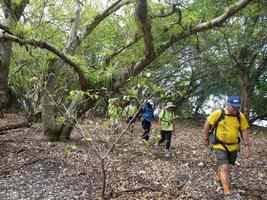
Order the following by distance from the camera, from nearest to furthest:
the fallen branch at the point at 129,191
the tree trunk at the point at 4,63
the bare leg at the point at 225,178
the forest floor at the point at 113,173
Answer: the bare leg at the point at 225,178 < the fallen branch at the point at 129,191 < the forest floor at the point at 113,173 < the tree trunk at the point at 4,63

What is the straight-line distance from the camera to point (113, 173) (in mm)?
Answer: 10359

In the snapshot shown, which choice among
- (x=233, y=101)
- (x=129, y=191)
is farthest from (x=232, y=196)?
(x=129, y=191)

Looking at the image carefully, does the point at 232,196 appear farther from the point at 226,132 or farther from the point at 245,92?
the point at 245,92

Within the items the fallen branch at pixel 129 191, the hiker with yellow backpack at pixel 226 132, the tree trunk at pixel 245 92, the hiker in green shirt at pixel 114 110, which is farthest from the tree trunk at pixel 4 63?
the tree trunk at pixel 245 92

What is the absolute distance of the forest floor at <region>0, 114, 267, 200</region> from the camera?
344 inches

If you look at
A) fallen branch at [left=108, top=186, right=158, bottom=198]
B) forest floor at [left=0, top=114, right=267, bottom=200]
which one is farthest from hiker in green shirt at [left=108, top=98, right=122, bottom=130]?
fallen branch at [left=108, top=186, right=158, bottom=198]

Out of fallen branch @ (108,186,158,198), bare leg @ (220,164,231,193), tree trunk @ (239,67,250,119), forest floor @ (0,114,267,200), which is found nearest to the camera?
bare leg @ (220,164,231,193)

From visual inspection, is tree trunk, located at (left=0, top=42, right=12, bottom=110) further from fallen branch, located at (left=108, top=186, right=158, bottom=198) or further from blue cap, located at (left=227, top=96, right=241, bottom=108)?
blue cap, located at (left=227, top=96, right=241, bottom=108)

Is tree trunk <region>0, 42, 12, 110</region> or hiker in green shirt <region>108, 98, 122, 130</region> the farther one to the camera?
tree trunk <region>0, 42, 12, 110</region>

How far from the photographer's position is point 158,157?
13.0 metres

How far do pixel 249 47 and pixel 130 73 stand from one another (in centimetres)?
1338

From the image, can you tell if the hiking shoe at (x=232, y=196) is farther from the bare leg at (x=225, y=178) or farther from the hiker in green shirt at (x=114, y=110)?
the hiker in green shirt at (x=114, y=110)

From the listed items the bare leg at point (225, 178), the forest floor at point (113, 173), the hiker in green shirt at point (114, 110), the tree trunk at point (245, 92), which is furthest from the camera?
the tree trunk at point (245, 92)

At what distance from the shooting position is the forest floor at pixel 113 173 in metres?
8.73
